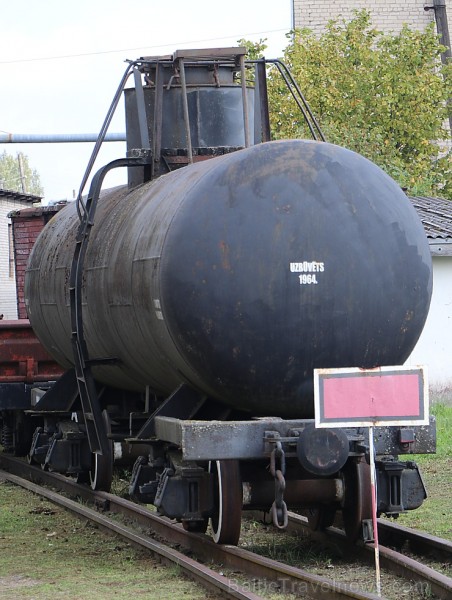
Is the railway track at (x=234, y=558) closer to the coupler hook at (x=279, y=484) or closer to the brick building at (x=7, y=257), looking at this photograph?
the coupler hook at (x=279, y=484)

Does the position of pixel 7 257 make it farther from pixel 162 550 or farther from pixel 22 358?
pixel 162 550

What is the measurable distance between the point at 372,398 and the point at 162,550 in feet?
6.95

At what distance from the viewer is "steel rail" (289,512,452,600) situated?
6889mm

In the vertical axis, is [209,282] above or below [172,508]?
above

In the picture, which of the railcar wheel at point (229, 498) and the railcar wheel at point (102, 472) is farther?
the railcar wheel at point (102, 472)

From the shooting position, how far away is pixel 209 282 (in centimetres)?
766

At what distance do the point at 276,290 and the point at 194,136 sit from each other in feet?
8.01

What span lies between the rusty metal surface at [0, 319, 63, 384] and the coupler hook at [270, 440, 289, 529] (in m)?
6.44

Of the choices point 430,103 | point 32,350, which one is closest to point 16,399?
point 32,350

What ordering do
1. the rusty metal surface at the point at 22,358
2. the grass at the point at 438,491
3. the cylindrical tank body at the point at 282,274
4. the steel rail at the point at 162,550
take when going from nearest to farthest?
1. the steel rail at the point at 162,550
2. the cylindrical tank body at the point at 282,274
3. the grass at the point at 438,491
4. the rusty metal surface at the point at 22,358

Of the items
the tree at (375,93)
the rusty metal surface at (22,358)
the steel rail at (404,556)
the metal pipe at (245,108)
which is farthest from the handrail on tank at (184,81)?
the tree at (375,93)

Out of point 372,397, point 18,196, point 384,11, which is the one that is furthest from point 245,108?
point 18,196

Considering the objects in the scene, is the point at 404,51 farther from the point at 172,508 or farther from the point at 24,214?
the point at 172,508

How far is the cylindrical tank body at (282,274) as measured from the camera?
25.1ft
